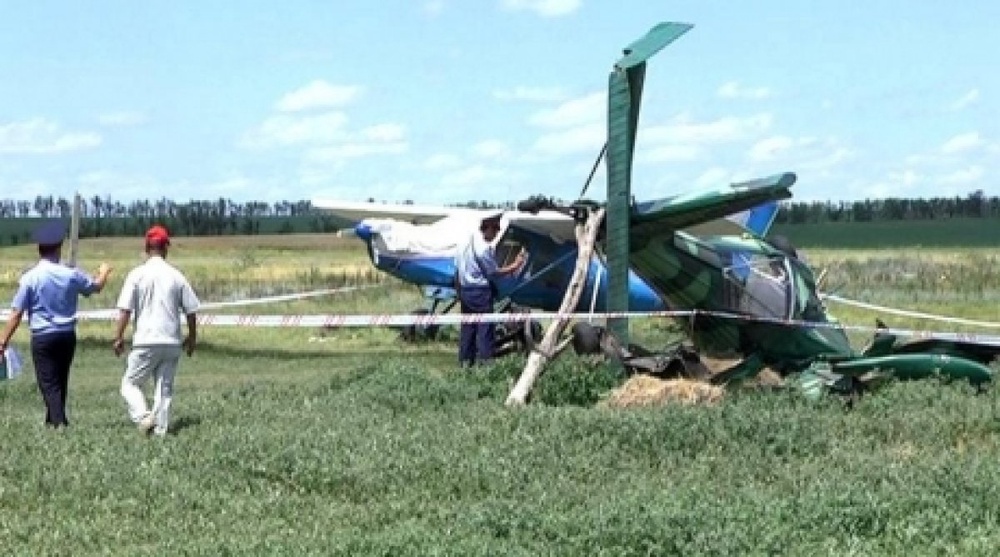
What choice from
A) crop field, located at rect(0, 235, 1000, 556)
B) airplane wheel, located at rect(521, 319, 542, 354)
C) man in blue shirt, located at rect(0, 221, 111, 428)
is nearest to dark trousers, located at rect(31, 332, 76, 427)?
man in blue shirt, located at rect(0, 221, 111, 428)

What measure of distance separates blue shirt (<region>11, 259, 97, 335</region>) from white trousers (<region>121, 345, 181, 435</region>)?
0.87 metres

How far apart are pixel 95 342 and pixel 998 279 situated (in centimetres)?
2571

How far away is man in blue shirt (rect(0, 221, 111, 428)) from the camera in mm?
11109

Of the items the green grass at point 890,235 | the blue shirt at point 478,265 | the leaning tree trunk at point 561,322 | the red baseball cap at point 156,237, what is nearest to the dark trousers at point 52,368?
the red baseball cap at point 156,237

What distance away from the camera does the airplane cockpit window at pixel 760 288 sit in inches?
553

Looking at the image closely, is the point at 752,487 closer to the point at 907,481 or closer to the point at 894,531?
the point at 907,481

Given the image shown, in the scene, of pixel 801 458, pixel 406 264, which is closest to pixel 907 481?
pixel 801 458

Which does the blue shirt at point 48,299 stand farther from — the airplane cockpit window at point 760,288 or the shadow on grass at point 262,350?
the shadow on grass at point 262,350

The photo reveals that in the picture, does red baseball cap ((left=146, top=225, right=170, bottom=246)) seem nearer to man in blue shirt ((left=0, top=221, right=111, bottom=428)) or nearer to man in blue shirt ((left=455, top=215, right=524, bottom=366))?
man in blue shirt ((left=0, top=221, right=111, bottom=428))

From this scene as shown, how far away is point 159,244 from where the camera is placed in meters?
10.7

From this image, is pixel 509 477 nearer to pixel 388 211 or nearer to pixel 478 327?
pixel 478 327

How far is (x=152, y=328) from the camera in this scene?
10578 mm

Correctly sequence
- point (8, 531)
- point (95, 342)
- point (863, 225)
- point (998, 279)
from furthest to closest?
1. point (863, 225)
2. point (998, 279)
3. point (95, 342)
4. point (8, 531)

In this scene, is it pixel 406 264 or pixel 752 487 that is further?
pixel 406 264
